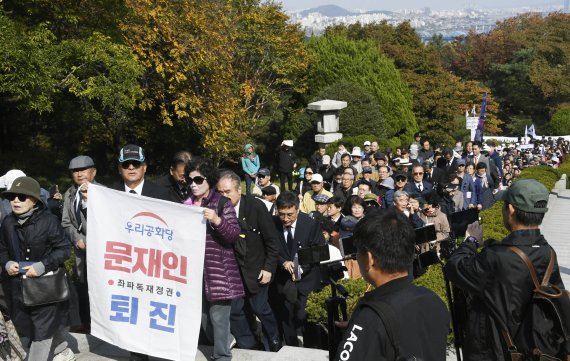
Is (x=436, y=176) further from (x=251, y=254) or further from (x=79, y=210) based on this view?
(x=79, y=210)

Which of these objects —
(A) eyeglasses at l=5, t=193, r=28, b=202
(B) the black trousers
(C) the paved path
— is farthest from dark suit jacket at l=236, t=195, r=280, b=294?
(C) the paved path

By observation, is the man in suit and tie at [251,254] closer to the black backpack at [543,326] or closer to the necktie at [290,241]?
the necktie at [290,241]

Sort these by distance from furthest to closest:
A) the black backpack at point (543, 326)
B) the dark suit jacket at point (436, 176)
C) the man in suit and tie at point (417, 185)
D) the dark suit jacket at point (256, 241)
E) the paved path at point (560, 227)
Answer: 1. the dark suit jacket at point (436, 176)
2. the paved path at point (560, 227)
3. the man in suit and tie at point (417, 185)
4. the dark suit jacket at point (256, 241)
5. the black backpack at point (543, 326)

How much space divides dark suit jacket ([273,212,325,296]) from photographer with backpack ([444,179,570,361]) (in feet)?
9.76

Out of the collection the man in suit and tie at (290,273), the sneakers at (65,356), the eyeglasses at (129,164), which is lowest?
the sneakers at (65,356)

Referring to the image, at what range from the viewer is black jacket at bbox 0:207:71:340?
559 cm

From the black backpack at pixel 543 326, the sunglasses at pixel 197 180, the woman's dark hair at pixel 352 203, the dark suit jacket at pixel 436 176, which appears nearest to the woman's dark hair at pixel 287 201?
the sunglasses at pixel 197 180

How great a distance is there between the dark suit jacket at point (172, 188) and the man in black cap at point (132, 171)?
14.4 inches

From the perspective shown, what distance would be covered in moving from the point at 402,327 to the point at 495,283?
1.14 m

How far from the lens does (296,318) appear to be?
272 inches

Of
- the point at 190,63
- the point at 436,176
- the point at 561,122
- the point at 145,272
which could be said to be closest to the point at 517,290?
the point at 145,272

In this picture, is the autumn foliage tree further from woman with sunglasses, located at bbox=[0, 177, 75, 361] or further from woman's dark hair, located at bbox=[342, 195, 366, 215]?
woman with sunglasses, located at bbox=[0, 177, 75, 361]

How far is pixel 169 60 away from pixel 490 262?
67.4ft

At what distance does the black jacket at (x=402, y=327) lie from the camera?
2.72 m
